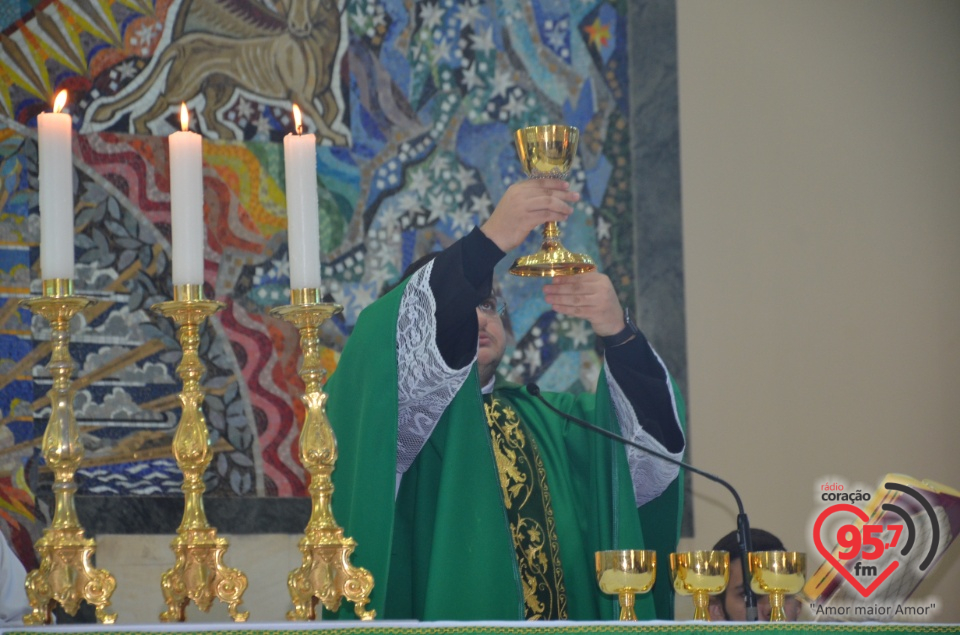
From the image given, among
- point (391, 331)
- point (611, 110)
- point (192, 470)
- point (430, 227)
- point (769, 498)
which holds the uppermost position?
point (611, 110)

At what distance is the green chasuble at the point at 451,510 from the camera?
281cm

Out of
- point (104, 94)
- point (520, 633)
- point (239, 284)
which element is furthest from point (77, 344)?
point (520, 633)

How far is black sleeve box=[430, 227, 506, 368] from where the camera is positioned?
2904mm

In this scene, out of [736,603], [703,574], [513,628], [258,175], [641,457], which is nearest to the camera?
[513,628]

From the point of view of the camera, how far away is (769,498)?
4902 mm

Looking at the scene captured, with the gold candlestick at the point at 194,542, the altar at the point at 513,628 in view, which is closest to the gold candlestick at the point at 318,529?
the gold candlestick at the point at 194,542

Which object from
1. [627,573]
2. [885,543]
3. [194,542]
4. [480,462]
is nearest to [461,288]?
[480,462]

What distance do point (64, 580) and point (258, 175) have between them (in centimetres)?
273

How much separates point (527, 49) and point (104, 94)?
162 centimetres

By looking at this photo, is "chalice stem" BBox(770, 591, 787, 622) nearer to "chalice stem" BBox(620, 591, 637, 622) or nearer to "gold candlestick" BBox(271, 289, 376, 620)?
"chalice stem" BBox(620, 591, 637, 622)

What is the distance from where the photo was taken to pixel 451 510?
9.95 ft

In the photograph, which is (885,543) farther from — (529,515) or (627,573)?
(529,515)

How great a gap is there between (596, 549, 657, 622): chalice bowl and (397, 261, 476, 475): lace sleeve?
2.47 ft

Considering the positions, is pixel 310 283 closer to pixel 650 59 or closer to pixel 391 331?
pixel 391 331
